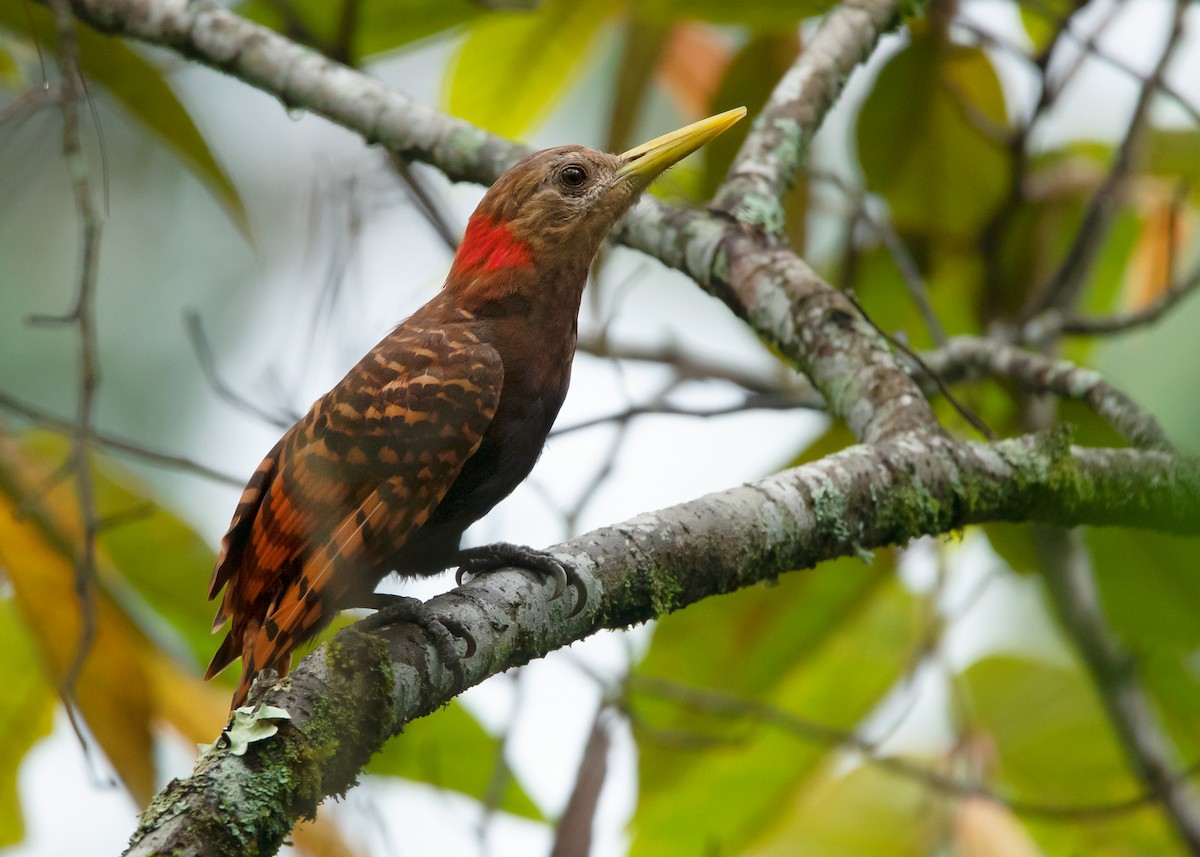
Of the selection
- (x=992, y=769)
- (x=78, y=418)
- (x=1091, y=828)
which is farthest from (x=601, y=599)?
(x=1091, y=828)

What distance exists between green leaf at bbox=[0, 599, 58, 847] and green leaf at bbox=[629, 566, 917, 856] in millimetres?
Answer: 1649

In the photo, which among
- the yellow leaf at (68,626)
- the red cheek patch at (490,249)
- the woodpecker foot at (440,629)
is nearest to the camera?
the woodpecker foot at (440,629)

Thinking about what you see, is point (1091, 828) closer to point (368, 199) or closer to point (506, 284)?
point (506, 284)

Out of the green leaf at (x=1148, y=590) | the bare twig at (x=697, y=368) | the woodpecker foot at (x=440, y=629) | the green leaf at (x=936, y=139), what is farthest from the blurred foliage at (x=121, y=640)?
the green leaf at (x=936, y=139)

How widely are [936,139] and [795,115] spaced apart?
1.16 metres

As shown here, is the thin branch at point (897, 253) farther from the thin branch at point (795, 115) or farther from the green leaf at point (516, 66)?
the green leaf at point (516, 66)

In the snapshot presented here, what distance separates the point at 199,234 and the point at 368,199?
3295 mm

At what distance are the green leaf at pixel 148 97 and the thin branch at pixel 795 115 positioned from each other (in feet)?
4.42

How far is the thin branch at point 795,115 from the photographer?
314 cm

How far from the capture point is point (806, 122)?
333 centimetres

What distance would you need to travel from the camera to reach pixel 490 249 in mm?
3074

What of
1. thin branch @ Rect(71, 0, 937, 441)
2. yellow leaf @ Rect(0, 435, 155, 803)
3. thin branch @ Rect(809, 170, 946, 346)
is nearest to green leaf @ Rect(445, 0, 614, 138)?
thin branch @ Rect(809, 170, 946, 346)

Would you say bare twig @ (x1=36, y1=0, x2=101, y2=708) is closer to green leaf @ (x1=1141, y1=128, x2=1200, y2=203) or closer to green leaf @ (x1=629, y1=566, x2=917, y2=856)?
green leaf @ (x1=629, y1=566, x2=917, y2=856)

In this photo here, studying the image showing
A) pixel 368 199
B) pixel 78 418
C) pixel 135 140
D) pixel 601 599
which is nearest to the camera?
pixel 601 599
